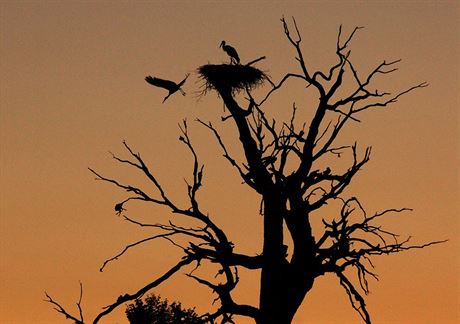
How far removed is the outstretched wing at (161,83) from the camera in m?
24.6

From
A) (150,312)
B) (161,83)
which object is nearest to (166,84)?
(161,83)

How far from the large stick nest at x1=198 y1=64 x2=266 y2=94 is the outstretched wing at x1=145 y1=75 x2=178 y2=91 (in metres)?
0.98

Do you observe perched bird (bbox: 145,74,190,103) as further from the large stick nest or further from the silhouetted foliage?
the silhouetted foliage

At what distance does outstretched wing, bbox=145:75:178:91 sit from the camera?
24562 millimetres

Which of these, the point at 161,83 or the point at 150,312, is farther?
the point at 150,312

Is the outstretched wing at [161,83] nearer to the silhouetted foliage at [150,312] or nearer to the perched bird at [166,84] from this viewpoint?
the perched bird at [166,84]

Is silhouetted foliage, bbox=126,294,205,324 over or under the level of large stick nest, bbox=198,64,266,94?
over

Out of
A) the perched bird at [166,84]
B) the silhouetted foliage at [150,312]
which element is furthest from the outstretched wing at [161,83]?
the silhouetted foliage at [150,312]

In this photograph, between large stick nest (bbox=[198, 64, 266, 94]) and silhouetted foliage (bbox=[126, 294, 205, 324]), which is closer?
large stick nest (bbox=[198, 64, 266, 94])

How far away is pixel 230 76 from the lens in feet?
86.6

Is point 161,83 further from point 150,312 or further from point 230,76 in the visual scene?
point 150,312

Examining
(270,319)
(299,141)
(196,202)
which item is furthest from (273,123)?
(270,319)

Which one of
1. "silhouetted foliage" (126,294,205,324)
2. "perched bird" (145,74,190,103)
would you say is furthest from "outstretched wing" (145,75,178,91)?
"silhouetted foliage" (126,294,205,324)

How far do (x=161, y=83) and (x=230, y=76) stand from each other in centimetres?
220
